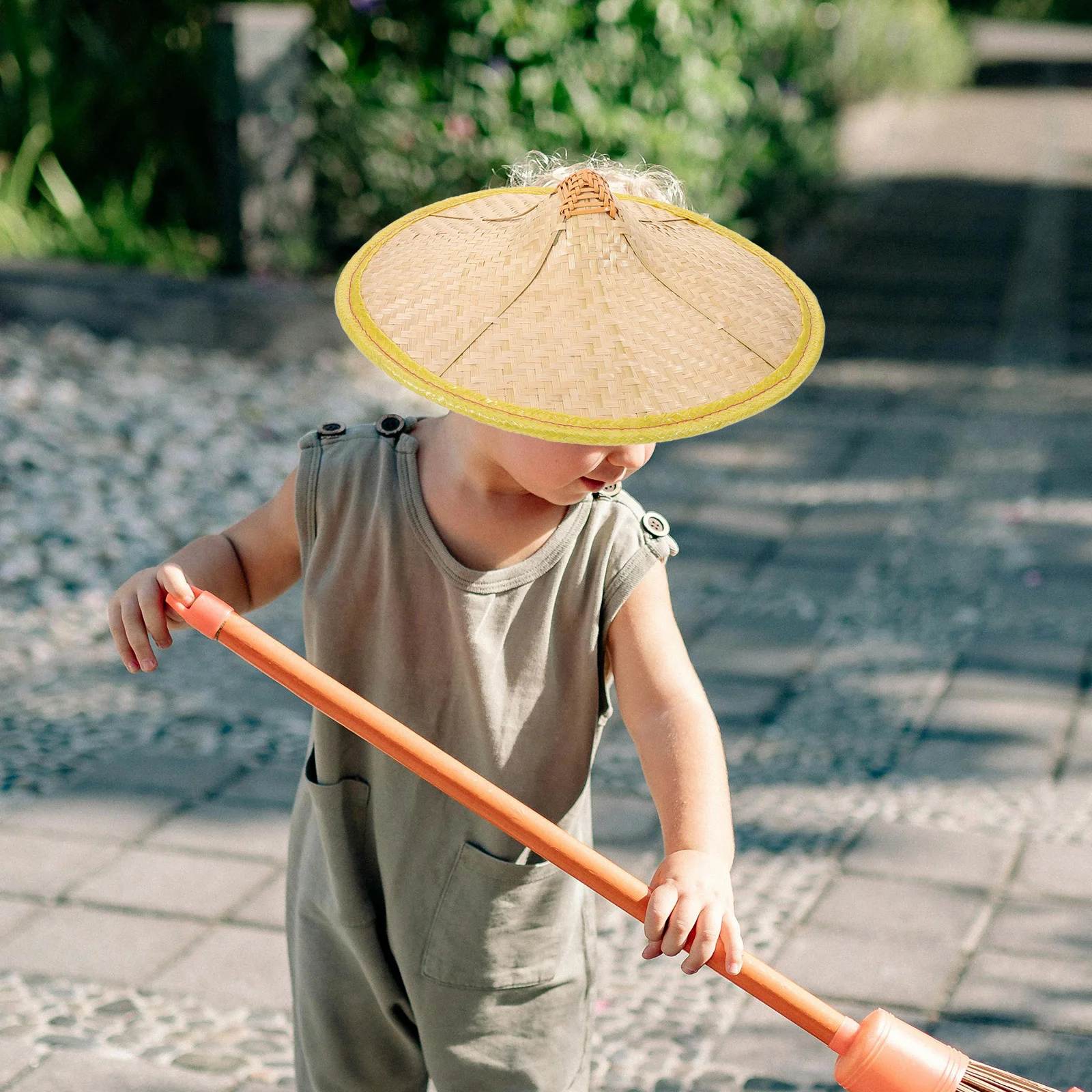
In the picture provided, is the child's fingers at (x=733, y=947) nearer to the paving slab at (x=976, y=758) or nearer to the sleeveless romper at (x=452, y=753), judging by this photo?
the sleeveless romper at (x=452, y=753)

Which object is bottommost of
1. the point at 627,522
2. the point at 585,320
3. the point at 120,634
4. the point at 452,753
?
the point at 452,753

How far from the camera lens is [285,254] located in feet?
20.9

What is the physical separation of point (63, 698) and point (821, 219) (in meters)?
7.73

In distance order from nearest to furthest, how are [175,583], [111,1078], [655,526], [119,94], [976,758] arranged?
1. [175,583]
2. [655,526]
3. [111,1078]
4. [976,758]
5. [119,94]

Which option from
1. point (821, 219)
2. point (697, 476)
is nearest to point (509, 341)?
point (697, 476)

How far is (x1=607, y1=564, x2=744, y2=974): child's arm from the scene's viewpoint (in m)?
1.33

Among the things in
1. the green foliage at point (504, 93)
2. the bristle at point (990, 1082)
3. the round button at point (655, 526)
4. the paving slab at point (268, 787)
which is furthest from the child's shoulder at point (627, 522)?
the green foliage at point (504, 93)

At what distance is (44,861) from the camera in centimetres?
263

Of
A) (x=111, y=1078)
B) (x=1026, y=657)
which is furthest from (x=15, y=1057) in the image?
(x=1026, y=657)

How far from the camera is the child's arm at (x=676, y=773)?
1332mm

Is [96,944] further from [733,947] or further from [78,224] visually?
[78,224]

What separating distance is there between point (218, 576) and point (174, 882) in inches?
46.1

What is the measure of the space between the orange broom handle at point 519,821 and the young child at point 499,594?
0.15 ft

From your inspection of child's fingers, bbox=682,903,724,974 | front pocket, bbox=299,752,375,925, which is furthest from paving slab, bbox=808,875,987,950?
child's fingers, bbox=682,903,724,974
